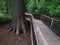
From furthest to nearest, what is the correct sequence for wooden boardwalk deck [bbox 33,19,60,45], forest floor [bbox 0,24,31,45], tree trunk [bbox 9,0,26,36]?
tree trunk [bbox 9,0,26,36] → forest floor [bbox 0,24,31,45] → wooden boardwalk deck [bbox 33,19,60,45]

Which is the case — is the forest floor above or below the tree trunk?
below

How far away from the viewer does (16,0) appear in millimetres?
11000

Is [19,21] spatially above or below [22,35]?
above

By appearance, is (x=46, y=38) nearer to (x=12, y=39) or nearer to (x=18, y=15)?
(x=12, y=39)

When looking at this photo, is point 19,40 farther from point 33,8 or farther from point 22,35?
point 33,8

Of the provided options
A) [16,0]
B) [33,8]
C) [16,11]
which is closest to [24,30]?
[16,11]

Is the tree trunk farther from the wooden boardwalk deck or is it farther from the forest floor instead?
the wooden boardwalk deck

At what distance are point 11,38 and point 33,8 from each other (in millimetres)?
11794

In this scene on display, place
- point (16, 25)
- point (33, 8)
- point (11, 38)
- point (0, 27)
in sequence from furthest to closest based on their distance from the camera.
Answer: point (33, 8) → point (0, 27) → point (16, 25) → point (11, 38)

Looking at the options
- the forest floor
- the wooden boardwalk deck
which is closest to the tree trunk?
the forest floor

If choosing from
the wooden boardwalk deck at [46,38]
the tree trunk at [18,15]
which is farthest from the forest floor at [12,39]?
the wooden boardwalk deck at [46,38]

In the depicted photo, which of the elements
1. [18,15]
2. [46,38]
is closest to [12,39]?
[18,15]

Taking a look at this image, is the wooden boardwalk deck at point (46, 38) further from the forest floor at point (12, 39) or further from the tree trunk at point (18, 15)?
the tree trunk at point (18, 15)

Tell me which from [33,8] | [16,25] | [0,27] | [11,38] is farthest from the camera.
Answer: [33,8]
